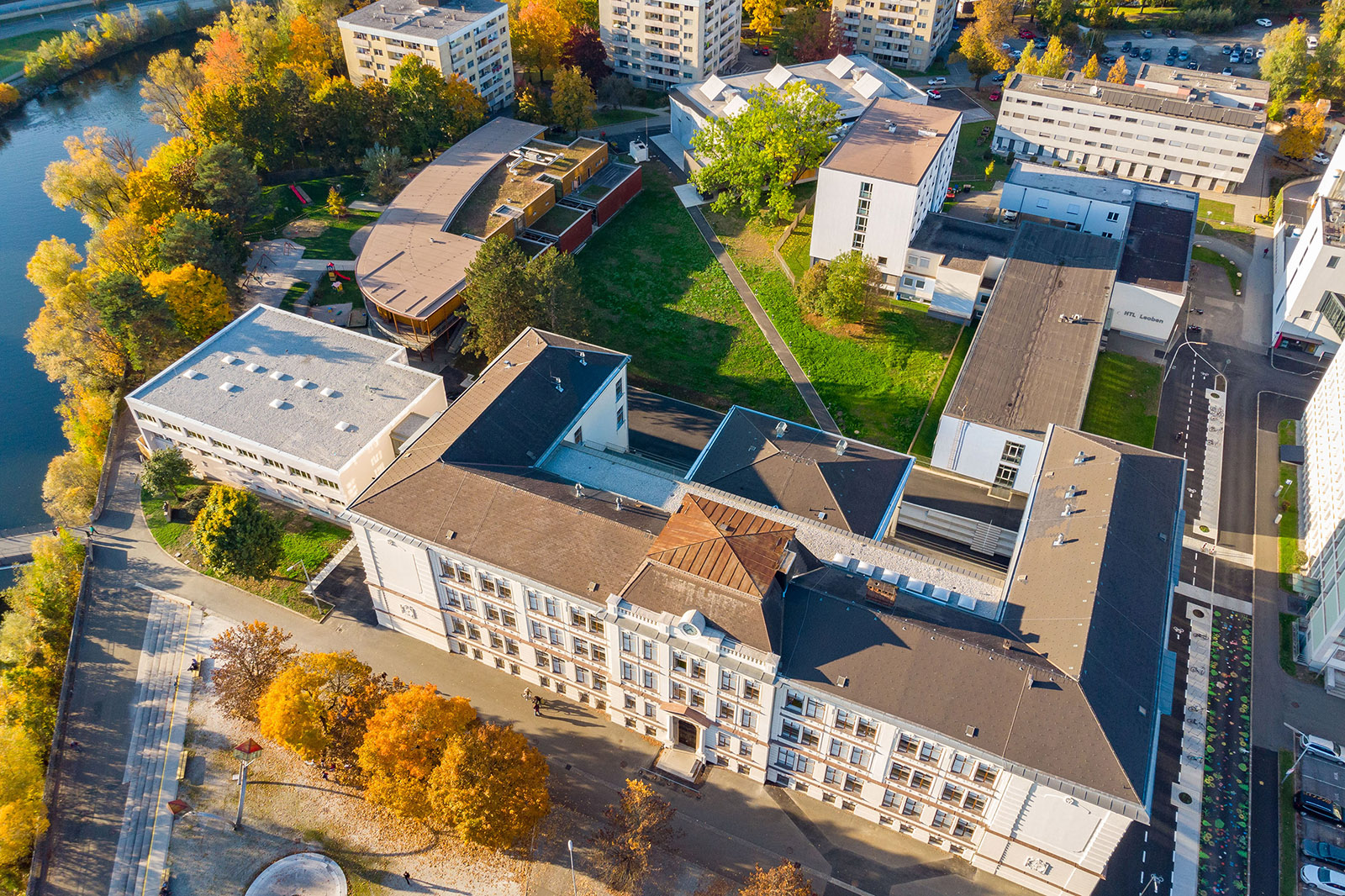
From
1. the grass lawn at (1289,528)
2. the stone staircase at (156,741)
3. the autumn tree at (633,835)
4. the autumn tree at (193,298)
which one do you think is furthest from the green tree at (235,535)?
the grass lawn at (1289,528)

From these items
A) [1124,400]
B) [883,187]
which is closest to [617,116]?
[883,187]

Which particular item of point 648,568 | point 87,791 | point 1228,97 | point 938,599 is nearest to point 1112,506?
point 938,599

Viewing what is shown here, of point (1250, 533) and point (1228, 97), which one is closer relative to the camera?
point (1250, 533)

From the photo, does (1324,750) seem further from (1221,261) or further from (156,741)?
(156,741)

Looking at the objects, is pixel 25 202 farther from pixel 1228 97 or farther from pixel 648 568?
pixel 1228 97

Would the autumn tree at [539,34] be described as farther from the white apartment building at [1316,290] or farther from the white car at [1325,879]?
the white car at [1325,879]

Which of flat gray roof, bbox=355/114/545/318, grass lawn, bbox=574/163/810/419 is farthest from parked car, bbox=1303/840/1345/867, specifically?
flat gray roof, bbox=355/114/545/318
